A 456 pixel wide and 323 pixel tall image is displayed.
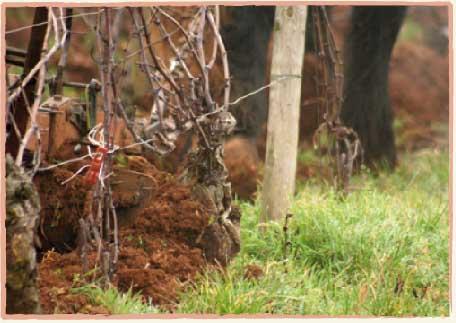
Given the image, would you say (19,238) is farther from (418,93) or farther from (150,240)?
(418,93)

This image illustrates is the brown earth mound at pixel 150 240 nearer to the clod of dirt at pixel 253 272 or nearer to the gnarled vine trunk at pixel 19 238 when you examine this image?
the clod of dirt at pixel 253 272

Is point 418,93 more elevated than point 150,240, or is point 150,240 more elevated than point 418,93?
point 418,93

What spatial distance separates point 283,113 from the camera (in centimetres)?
560

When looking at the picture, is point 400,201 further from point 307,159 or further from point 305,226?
point 307,159

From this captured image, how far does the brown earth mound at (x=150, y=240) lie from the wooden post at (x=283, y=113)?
2.66 ft

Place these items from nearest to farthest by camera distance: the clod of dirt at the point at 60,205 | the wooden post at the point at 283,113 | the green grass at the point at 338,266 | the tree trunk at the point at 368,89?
the green grass at the point at 338,266, the clod of dirt at the point at 60,205, the wooden post at the point at 283,113, the tree trunk at the point at 368,89

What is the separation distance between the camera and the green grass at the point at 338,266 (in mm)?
4348

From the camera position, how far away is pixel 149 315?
4094mm

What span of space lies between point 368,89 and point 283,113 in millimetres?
4094

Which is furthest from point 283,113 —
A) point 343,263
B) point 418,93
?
point 418,93

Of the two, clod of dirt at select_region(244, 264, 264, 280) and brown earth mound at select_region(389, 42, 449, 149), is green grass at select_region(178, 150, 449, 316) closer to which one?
clod of dirt at select_region(244, 264, 264, 280)

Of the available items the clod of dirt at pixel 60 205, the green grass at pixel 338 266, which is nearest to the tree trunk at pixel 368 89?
the green grass at pixel 338 266

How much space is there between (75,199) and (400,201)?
2384 mm

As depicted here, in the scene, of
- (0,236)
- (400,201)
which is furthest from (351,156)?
(0,236)
